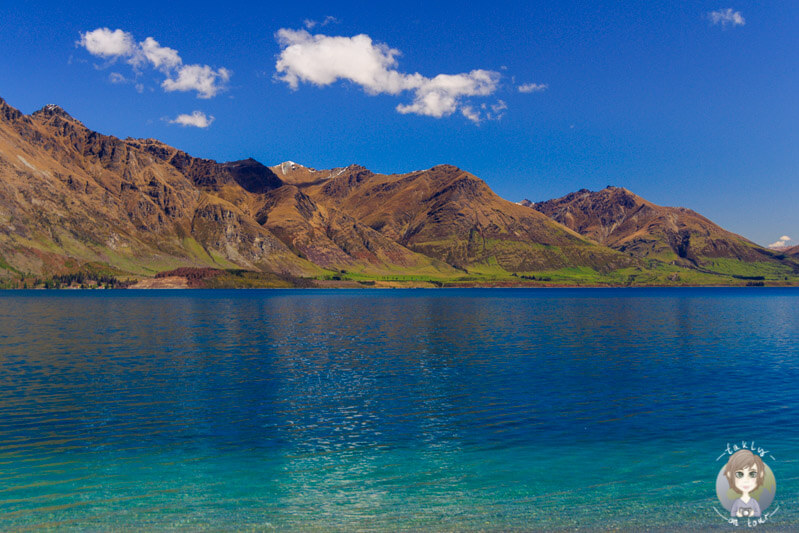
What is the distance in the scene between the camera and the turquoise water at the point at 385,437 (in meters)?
26.0

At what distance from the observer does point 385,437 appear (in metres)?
39.0

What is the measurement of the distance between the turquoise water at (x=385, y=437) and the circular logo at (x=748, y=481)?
368 cm

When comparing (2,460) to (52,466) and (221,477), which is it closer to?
(52,466)

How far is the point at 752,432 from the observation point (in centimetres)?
4034

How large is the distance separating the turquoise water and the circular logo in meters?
3.68

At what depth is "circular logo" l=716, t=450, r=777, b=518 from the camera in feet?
67.4

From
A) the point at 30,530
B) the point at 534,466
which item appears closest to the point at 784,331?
the point at 534,466

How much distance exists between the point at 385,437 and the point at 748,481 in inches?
935

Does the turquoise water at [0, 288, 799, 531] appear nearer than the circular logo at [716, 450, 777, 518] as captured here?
No
